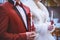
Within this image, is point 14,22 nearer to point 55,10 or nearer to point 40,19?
point 40,19

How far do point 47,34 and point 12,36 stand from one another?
32cm

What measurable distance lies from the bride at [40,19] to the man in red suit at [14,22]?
0.43ft

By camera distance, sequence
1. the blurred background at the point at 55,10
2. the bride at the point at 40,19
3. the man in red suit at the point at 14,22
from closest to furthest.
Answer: the man in red suit at the point at 14,22
the bride at the point at 40,19
the blurred background at the point at 55,10

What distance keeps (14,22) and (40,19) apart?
0.24m

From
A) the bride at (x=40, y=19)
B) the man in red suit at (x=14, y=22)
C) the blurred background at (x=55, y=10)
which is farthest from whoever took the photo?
the blurred background at (x=55, y=10)

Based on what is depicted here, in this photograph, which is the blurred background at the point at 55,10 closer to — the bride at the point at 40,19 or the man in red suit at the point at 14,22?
the bride at the point at 40,19

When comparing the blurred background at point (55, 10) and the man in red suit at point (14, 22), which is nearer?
the man in red suit at point (14, 22)

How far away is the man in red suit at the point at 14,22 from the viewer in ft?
2.57

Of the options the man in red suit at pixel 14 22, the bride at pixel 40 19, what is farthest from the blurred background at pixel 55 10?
the man in red suit at pixel 14 22

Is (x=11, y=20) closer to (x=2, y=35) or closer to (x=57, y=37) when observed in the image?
(x=2, y=35)

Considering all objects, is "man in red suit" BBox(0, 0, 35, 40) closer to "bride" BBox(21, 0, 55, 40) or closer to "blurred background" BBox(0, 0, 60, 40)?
"bride" BBox(21, 0, 55, 40)

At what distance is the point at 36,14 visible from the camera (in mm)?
1002

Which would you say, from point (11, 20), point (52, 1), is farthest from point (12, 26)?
point (52, 1)

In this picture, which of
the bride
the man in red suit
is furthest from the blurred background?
the man in red suit
